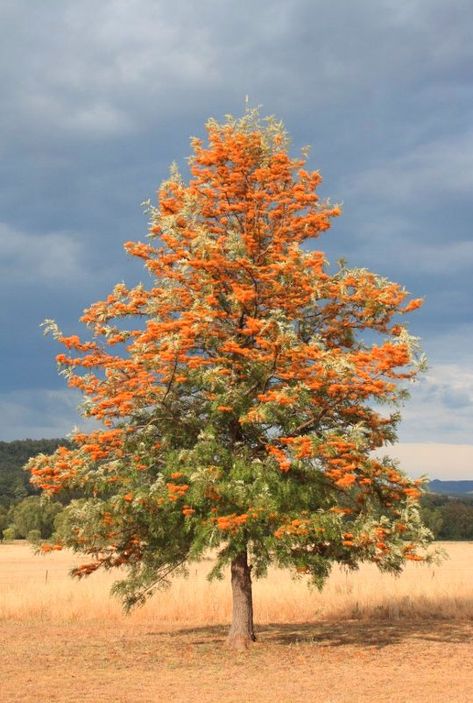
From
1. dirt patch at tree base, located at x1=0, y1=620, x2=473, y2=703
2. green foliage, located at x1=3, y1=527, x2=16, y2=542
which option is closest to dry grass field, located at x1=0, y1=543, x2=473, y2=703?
dirt patch at tree base, located at x1=0, y1=620, x2=473, y2=703

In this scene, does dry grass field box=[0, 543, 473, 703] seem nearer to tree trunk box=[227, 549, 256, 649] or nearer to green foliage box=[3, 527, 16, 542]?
tree trunk box=[227, 549, 256, 649]

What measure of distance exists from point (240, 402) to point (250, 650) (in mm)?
6765

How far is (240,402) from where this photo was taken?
19094mm

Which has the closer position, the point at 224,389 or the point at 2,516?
the point at 224,389

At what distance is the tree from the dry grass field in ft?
6.78

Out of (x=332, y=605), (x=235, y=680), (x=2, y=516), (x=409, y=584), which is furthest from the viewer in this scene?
(x=2, y=516)

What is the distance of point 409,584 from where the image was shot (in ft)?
113

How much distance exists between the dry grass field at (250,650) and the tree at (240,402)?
2.07 metres

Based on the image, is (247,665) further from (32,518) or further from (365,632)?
(32,518)

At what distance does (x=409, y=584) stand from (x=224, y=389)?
19.5 m

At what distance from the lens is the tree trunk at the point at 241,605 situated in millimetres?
21188

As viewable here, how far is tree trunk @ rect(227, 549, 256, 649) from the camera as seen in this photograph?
2119 centimetres

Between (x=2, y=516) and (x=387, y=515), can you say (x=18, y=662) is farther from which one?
(x=2, y=516)

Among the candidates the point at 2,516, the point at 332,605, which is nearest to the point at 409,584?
the point at 332,605
